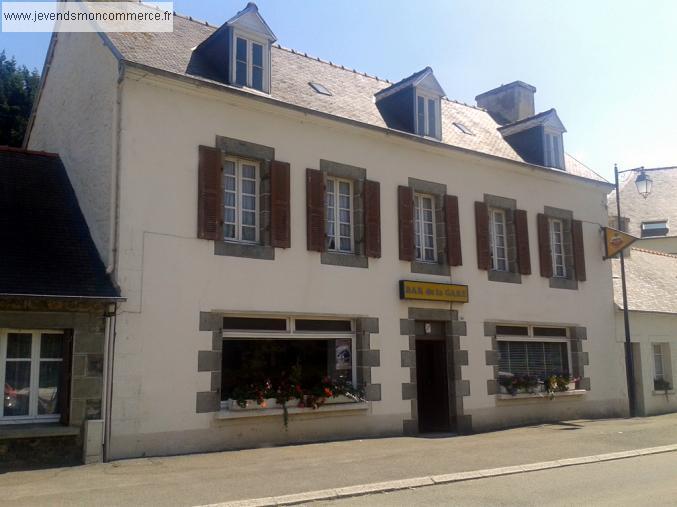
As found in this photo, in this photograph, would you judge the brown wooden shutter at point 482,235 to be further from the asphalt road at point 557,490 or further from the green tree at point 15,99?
the green tree at point 15,99

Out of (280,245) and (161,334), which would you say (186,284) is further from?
(280,245)

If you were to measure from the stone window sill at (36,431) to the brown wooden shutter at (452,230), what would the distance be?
26.1 ft

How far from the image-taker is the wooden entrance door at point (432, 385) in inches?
559

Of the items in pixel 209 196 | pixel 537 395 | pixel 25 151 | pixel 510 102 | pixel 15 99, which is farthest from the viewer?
pixel 15 99

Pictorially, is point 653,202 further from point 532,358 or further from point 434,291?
point 434,291

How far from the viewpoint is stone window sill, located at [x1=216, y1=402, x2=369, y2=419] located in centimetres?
1097

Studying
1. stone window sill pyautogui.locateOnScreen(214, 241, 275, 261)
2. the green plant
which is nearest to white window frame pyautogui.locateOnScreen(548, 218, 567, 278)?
the green plant

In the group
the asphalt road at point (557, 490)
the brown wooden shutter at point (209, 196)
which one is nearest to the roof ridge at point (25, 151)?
the brown wooden shutter at point (209, 196)

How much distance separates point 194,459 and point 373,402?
3.86 m

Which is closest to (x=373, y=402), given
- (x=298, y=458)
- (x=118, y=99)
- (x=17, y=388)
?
(x=298, y=458)

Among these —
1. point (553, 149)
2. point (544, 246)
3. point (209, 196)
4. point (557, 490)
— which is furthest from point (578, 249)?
point (557, 490)

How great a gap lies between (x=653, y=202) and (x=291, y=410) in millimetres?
28222

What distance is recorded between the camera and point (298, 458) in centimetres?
1022

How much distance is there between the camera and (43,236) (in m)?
10.7
